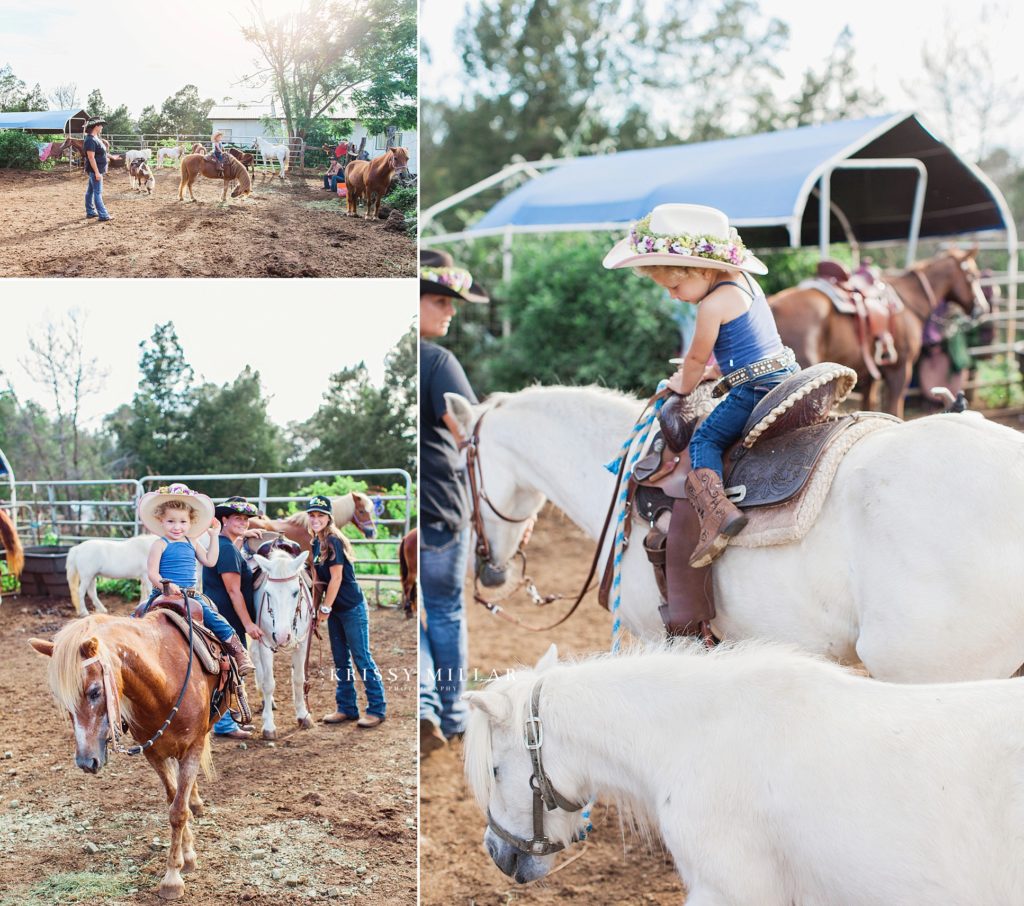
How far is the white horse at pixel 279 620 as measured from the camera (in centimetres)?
308

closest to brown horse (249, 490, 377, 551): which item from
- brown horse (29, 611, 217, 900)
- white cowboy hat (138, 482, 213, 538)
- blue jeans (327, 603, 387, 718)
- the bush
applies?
white cowboy hat (138, 482, 213, 538)

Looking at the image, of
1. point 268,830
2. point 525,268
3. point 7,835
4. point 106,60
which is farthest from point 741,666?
point 525,268

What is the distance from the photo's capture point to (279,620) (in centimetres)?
308

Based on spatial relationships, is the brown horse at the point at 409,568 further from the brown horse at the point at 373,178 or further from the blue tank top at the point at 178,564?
the brown horse at the point at 373,178

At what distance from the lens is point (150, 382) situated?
10.1ft

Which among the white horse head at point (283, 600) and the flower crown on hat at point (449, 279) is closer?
the white horse head at point (283, 600)

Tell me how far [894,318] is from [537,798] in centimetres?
784

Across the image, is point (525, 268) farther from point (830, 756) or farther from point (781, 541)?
point (830, 756)

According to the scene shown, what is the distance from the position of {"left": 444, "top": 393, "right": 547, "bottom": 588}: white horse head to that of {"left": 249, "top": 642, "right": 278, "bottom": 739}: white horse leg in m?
1.24

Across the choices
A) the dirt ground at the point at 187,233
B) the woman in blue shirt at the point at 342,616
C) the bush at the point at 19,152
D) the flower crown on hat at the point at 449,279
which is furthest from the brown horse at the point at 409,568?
the bush at the point at 19,152

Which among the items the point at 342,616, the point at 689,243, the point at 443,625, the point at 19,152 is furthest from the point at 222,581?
the point at 689,243

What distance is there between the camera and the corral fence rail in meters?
3.06

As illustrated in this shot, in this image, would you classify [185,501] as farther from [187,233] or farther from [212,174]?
[212,174]

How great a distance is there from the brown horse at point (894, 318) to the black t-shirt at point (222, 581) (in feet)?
18.3
